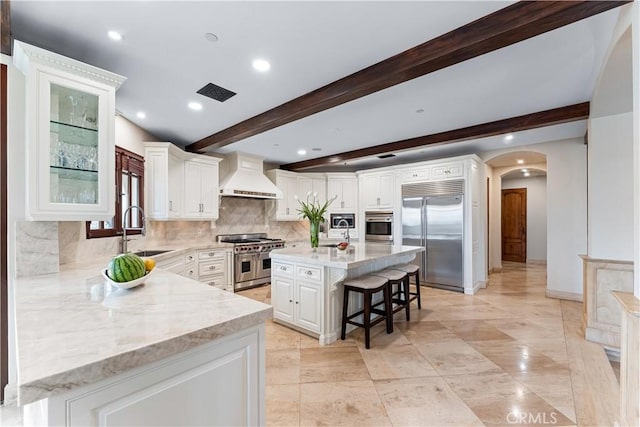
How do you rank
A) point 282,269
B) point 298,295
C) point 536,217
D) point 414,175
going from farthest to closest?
1. point 536,217
2. point 414,175
3. point 282,269
4. point 298,295

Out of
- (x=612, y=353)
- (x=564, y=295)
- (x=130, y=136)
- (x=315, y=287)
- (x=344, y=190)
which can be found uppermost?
(x=130, y=136)

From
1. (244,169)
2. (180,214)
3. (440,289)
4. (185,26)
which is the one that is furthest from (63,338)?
(440,289)

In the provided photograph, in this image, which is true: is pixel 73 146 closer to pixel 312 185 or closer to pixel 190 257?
pixel 190 257

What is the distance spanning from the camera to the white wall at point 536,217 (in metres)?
7.54

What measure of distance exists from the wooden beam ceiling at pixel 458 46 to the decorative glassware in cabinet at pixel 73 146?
175 centimetres

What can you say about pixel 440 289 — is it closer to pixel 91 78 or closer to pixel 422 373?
pixel 422 373

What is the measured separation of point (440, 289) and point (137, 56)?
17.6 feet

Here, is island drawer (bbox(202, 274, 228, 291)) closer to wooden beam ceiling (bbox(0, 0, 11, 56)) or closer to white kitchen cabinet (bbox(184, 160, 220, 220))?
white kitchen cabinet (bbox(184, 160, 220, 220))

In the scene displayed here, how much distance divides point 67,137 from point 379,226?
5108 millimetres

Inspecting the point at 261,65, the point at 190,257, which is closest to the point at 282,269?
the point at 190,257

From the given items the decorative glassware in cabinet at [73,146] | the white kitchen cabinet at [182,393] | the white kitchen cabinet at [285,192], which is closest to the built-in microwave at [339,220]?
the white kitchen cabinet at [285,192]

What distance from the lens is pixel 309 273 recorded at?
120 inches

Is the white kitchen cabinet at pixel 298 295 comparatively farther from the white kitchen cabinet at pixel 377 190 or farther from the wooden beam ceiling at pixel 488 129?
the white kitchen cabinet at pixel 377 190

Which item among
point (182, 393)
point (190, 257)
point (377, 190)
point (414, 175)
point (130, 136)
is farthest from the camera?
point (377, 190)
